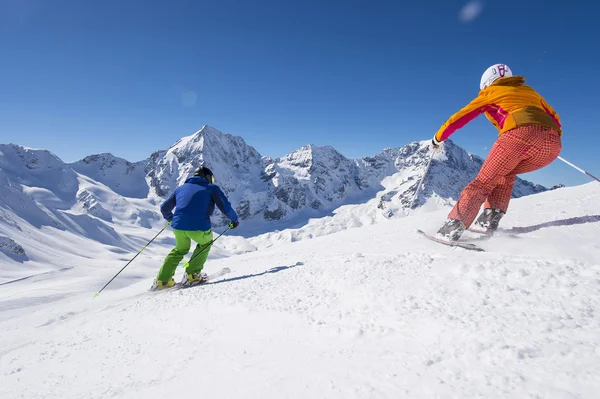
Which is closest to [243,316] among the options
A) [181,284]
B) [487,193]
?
[181,284]

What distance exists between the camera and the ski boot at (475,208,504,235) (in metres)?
4.64

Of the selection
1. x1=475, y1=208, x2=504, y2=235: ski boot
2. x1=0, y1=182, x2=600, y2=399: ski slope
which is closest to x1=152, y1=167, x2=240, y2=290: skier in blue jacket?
x1=0, y1=182, x2=600, y2=399: ski slope

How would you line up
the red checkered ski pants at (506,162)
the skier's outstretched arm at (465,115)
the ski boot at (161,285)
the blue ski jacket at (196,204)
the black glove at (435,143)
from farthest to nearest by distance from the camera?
the ski boot at (161,285)
the blue ski jacket at (196,204)
the black glove at (435,143)
the skier's outstretched arm at (465,115)
the red checkered ski pants at (506,162)

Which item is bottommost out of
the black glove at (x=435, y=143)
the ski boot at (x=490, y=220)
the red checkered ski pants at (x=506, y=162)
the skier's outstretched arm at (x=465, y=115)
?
the ski boot at (x=490, y=220)

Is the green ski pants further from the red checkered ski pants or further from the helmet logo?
the helmet logo

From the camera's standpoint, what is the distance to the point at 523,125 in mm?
4145

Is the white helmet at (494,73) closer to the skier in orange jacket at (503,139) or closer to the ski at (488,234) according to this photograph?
the skier in orange jacket at (503,139)

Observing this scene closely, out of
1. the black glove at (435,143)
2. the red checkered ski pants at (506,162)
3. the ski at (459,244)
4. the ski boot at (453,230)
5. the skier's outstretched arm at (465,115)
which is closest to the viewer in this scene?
the ski at (459,244)

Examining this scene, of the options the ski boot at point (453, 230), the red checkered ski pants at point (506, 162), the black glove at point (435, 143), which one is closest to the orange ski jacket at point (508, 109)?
the red checkered ski pants at point (506, 162)

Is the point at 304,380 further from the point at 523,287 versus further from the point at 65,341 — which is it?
the point at 65,341

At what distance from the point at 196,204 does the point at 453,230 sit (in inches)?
175

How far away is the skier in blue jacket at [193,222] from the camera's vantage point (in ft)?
19.3

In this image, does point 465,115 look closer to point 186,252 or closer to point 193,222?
point 193,222

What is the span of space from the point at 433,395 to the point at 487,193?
3688 millimetres
